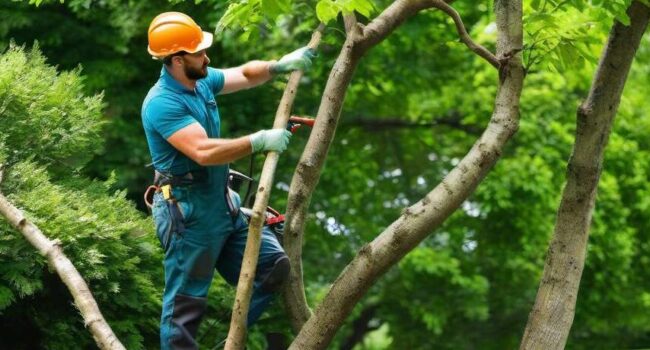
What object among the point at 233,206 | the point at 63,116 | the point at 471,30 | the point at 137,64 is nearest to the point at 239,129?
the point at 137,64

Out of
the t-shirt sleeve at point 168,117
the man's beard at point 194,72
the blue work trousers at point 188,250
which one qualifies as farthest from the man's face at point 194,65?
the blue work trousers at point 188,250

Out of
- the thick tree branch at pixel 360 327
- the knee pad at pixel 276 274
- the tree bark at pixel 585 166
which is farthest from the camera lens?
the thick tree branch at pixel 360 327

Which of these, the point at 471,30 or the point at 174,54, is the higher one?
the point at 471,30

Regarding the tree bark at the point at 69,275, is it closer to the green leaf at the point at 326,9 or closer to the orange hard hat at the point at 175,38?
the orange hard hat at the point at 175,38

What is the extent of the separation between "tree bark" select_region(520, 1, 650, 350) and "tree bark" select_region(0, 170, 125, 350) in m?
2.38

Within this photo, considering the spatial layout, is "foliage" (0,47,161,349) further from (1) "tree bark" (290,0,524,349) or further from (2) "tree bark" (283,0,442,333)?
(1) "tree bark" (290,0,524,349)

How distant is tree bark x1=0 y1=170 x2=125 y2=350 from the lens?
5094 mm

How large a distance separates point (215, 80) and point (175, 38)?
53cm

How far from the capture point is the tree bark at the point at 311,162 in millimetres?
5688

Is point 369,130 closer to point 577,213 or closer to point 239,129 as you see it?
point 239,129

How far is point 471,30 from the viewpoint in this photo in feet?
49.1

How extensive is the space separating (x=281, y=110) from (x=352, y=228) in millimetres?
10152

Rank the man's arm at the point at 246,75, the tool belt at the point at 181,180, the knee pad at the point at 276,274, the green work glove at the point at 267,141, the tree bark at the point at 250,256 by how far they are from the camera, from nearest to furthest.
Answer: the tree bark at the point at 250,256 < the green work glove at the point at 267,141 < the tool belt at the point at 181,180 < the knee pad at the point at 276,274 < the man's arm at the point at 246,75

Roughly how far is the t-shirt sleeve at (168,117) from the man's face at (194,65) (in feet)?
0.61
